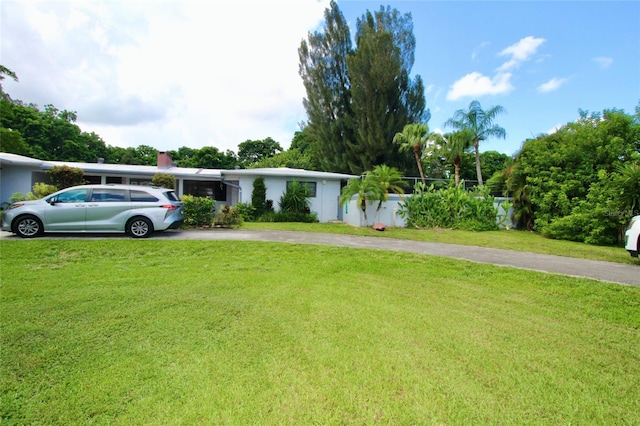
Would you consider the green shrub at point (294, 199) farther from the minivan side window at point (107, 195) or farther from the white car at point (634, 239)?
the white car at point (634, 239)

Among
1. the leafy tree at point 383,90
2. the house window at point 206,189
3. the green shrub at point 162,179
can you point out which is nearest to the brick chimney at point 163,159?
the house window at point 206,189

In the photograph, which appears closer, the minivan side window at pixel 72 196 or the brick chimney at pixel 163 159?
the minivan side window at pixel 72 196

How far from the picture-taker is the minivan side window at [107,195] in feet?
27.4

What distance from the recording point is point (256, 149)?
4450 centimetres

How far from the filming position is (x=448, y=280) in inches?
213

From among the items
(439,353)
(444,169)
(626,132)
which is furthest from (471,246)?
(444,169)

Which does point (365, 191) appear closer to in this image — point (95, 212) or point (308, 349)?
point (95, 212)

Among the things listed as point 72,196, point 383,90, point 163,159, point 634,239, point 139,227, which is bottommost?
point 139,227

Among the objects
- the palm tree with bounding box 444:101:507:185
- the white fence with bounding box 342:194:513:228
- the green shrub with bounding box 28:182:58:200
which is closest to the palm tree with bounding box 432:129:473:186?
the palm tree with bounding box 444:101:507:185

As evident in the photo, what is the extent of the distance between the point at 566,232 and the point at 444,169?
15344 mm

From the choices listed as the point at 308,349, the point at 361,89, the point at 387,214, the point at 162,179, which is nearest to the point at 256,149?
the point at 361,89

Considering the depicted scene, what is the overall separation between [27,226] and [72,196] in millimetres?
1260

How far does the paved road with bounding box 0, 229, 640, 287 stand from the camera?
20.6 feet

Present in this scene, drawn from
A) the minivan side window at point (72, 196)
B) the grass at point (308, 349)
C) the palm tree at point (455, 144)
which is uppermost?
the palm tree at point (455, 144)
